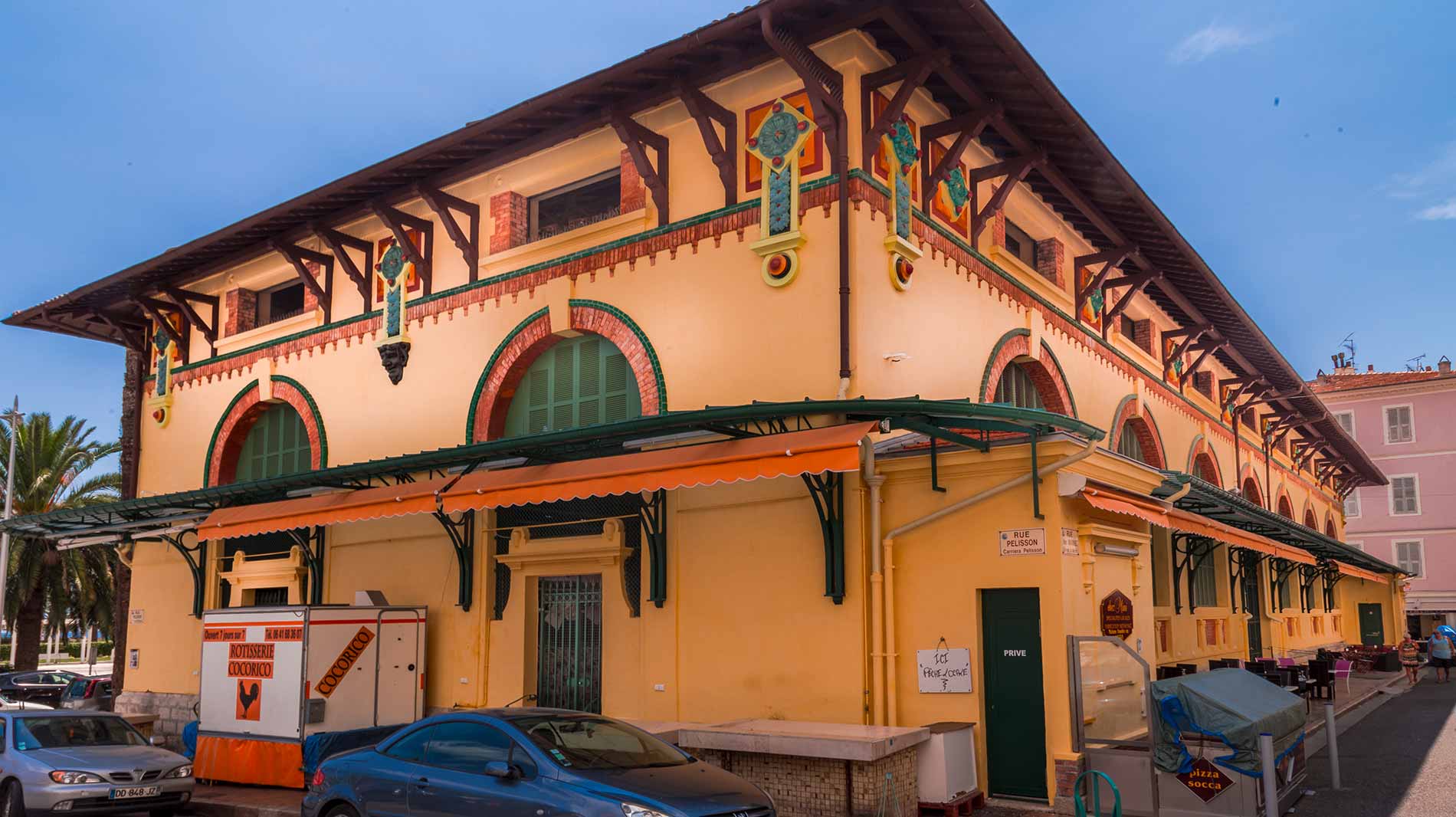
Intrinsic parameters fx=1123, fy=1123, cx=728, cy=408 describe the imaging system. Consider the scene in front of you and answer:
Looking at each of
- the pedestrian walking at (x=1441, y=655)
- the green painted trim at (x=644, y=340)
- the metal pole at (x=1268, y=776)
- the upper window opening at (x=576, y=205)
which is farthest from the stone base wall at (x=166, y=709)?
the pedestrian walking at (x=1441, y=655)

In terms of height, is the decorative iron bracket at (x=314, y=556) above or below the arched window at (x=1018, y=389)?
below

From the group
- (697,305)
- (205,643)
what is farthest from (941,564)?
(205,643)

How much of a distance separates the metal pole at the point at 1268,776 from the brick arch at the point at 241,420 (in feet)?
47.3

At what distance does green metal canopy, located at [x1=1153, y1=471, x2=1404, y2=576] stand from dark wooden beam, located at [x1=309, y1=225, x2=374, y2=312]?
12.1 m

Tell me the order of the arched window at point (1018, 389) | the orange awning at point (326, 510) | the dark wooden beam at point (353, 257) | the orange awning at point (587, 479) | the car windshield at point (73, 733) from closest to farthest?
the orange awning at point (587, 479) → the car windshield at point (73, 733) → the orange awning at point (326, 510) → the arched window at point (1018, 389) → the dark wooden beam at point (353, 257)

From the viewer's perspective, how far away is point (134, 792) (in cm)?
1182

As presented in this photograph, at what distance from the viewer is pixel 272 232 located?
1828 cm

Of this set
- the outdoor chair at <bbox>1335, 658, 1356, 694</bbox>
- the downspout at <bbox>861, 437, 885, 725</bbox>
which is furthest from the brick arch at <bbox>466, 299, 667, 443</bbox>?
the outdoor chair at <bbox>1335, 658, 1356, 694</bbox>

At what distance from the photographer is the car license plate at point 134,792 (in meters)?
11.7

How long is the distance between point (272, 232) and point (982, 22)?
39.3 feet

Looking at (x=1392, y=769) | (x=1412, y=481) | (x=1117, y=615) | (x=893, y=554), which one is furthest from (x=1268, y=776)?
(x=1412, y=481)

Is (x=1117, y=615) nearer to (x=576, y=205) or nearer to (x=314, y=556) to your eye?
(x=576, y=205)

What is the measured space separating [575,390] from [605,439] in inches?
101

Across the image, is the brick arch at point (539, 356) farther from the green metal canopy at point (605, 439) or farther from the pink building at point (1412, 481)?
the pink building at point (1412, 481)
